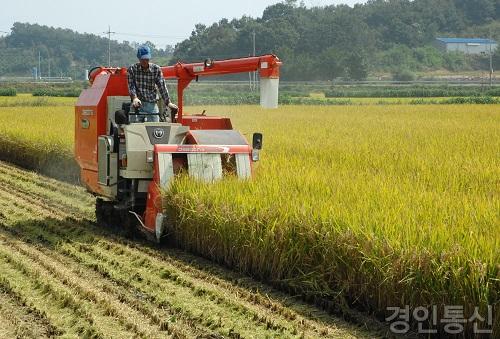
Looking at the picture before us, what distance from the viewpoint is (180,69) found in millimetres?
10086

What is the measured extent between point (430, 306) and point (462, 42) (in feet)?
369

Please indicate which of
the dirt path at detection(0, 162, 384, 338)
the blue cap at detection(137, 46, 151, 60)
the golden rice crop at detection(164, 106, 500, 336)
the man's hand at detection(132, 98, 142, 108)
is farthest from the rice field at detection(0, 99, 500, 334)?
the blue cap at detection(137, 46, 151, 60)

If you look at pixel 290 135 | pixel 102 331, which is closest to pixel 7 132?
pixel 290 135

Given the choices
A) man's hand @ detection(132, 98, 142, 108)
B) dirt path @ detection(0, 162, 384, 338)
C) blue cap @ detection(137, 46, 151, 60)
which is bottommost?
dirt path @ detection(0, 162, 384, 338)

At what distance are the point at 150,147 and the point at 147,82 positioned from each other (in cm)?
97

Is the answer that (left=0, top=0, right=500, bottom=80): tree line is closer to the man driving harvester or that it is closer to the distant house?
the distant house

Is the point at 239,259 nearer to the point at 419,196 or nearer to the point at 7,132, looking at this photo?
the point at 419,196

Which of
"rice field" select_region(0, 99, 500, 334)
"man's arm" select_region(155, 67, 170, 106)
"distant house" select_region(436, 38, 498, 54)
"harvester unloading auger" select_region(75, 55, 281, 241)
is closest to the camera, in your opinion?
"rice field" select_region(0, 99, 500, 334)

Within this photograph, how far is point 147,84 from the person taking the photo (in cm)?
954

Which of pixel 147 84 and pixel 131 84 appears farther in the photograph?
pixel 147 84

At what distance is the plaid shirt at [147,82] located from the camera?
9438mm

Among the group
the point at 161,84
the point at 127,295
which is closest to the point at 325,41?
the point at 161,84

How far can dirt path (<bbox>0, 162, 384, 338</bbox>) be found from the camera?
5.82m

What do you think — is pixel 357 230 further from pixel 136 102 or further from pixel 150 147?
pixel 136 102
